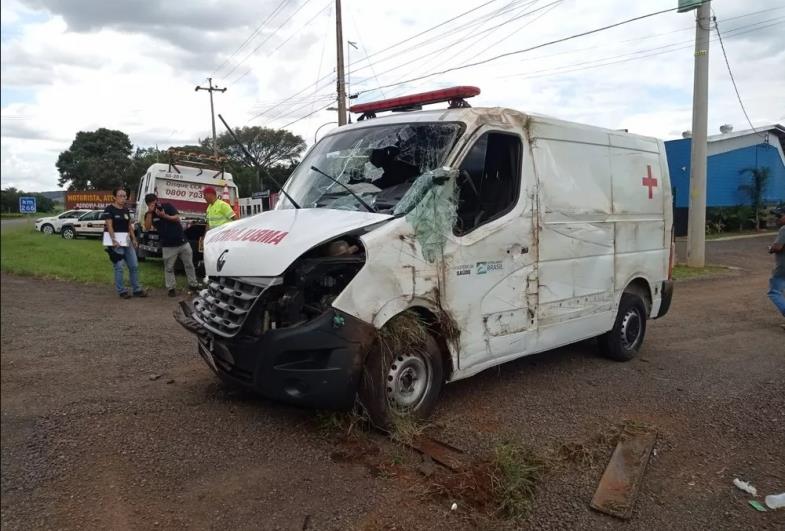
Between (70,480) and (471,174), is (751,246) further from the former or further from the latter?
(70,480)

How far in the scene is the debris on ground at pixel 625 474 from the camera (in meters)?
3.22

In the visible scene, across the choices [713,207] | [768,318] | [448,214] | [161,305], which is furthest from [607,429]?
[713,207]

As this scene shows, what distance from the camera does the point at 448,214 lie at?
416 centimetres

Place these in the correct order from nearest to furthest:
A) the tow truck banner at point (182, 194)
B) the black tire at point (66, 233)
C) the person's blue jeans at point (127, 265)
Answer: the black tire at point (66, 233) < the person's blue jeans at point (127, 265) < the tow truck banner at point (182, 194)

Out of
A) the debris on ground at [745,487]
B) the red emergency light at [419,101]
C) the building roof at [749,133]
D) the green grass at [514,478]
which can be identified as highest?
the building roof at [749,133]

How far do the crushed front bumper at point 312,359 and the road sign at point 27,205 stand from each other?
Result: 7.38ft

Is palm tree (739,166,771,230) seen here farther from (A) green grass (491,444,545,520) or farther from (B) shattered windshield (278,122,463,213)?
(A) green grass (491,444,545,520)

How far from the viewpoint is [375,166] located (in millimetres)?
4551

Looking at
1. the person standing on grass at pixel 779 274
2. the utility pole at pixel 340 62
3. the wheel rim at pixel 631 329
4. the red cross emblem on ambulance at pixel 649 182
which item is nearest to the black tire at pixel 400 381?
the wheel rim at pixel 631 329

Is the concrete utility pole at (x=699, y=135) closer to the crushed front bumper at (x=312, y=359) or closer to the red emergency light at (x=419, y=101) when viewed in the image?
the red emergency light at (x=419, y=101)

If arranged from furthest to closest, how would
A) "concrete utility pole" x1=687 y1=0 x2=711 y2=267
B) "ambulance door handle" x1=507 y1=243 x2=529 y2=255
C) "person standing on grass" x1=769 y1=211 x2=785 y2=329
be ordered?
"concrete utility pole" x1=687 y1=0 x2=711 y2=267, "person standing on grass" x1=769 y1=211 x2=785 y2=329, "ambulance door handle" x1=507 y1=243 x2=529 y2=255

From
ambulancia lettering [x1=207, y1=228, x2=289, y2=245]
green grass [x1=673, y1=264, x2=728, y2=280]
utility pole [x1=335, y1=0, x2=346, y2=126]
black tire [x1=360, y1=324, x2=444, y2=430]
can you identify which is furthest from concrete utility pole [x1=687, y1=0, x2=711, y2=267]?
ambulancia lettering [x1=207, y1=228, x2=289, y2=245]

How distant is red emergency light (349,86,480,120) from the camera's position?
4746 millimetres

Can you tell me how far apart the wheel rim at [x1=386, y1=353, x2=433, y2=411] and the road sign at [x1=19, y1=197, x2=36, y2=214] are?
2771 millimetres
